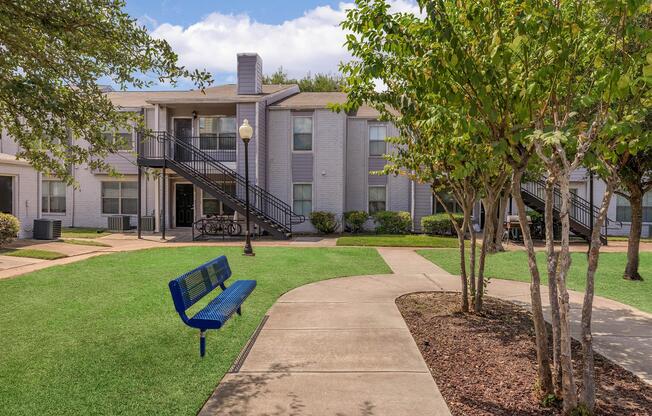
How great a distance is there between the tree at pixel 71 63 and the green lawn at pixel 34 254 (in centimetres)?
776

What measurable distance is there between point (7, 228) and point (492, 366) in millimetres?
14807

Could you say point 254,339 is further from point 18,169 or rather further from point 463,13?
point 18,169

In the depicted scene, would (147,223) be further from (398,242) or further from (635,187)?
(635,187)

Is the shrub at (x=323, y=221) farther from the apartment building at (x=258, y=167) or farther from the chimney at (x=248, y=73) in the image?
the chimney at (x=248, y=73)

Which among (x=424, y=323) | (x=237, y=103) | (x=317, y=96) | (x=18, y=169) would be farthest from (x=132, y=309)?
(x=317, y=96)

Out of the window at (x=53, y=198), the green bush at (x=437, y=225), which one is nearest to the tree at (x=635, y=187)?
the green bush at (x=437, y=225)

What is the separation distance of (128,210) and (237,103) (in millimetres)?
8656

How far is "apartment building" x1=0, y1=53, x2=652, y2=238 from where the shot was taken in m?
21.7

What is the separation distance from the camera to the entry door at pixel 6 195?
54.5ft

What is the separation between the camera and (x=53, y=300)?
7.45 metres

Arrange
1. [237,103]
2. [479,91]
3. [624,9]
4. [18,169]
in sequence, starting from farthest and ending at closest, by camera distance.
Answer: [237,103] → [18,169] → [479,91] → [624,9]

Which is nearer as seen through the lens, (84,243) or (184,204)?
(84,243)

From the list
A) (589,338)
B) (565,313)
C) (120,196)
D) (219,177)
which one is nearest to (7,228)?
(219,177)

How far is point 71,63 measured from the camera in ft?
18.0
